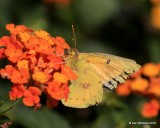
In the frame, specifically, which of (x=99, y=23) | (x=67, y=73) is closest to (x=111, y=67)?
(x=67, y=73)

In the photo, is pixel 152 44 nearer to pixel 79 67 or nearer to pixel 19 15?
pixel 19 15

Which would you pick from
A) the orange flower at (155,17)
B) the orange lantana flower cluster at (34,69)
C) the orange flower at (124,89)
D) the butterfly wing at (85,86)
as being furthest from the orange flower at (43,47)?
the orange flower at (155,17)

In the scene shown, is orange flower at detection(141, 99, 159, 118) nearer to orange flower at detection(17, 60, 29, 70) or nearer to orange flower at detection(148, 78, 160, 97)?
orange flower at detection(148, 78, 160, 97)

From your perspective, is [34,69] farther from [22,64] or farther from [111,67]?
[111,67]

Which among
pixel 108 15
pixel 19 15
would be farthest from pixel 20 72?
pixel 108 15

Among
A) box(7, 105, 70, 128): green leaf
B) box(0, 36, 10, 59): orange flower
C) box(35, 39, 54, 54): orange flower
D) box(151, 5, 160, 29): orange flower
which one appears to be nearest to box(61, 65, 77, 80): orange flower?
box(35, 39, 54, 54): orange flower
